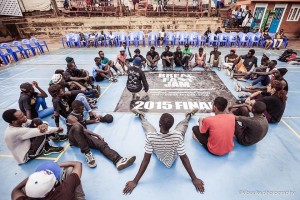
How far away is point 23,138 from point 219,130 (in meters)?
3.62

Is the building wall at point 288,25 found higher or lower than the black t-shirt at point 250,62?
higher

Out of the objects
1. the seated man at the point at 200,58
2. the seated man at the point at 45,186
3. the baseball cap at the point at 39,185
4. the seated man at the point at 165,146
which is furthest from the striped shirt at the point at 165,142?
the seated man at the point at 200,58

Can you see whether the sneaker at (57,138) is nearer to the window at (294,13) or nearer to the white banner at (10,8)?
the white banner at (10,8)

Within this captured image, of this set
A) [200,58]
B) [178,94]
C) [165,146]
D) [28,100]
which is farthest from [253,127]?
[200,58]

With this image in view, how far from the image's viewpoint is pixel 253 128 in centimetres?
331

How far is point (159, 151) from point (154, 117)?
A: 6.47 feet

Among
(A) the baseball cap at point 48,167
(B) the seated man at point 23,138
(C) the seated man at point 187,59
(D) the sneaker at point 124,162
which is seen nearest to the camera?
(A) the baseball cap at point 48,167

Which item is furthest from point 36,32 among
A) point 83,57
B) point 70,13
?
point 83,57

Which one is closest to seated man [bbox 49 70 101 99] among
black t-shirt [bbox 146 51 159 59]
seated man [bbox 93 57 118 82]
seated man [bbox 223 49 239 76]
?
seated man [bbox 93 57 118 82]

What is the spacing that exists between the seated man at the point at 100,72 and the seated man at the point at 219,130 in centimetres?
495

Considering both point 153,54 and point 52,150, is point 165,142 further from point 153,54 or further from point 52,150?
point 153,54

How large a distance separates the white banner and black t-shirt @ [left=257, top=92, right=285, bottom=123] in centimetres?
2388

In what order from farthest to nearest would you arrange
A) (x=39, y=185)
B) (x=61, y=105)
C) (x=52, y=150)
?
(x=61, y=105) < (x=52, y=150) < (x=39, y=185)

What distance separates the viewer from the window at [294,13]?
15344 millimetres
